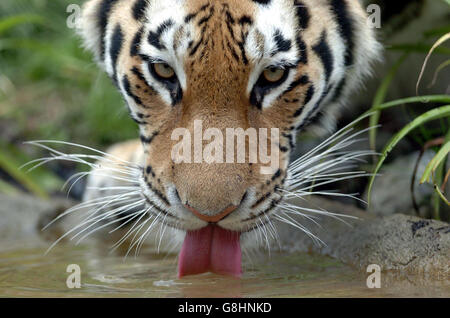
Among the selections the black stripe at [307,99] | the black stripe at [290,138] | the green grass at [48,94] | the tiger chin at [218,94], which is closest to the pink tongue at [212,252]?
the tiger chin at [218,94]

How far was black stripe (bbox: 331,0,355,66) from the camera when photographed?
294 centimetres

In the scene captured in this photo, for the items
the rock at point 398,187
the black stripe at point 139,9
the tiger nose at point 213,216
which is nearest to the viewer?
the tiger nose at point 213,216

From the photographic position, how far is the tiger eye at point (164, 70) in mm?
2553

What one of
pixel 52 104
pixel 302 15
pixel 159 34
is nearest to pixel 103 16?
pixel 159 34

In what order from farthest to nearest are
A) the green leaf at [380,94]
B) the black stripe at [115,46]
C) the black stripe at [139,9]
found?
1. the green leaf at [380,94]
2. the black stripe at [115,46]
3. the black stripe at [139,9]

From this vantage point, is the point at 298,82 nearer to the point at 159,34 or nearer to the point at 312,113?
the point at 312,113

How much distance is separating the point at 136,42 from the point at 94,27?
0.60 m

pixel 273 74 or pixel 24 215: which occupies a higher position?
pixel 273 74

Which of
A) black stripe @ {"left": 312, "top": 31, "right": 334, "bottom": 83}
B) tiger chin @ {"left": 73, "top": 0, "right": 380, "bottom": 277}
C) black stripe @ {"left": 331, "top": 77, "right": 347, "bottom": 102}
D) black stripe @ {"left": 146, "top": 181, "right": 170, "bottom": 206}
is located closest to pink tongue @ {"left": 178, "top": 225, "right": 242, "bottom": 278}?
tiger chin @ {"left": 73, "top": 0, "right": 380, "bottom": 277}

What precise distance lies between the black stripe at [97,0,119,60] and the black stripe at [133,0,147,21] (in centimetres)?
29

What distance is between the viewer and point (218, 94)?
242 cm

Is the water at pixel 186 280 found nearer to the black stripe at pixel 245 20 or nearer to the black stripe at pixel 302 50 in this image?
the black stripe at pixel 302 50

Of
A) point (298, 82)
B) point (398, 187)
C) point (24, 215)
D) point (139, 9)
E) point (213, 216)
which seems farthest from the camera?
point (24, 215)

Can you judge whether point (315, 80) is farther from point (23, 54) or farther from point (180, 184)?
point (23, 54)
